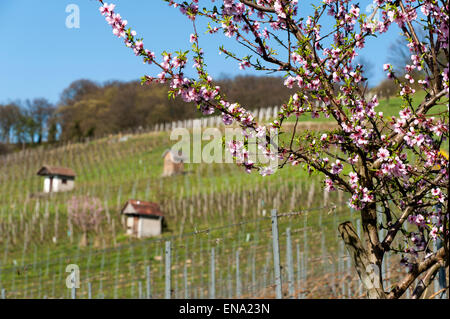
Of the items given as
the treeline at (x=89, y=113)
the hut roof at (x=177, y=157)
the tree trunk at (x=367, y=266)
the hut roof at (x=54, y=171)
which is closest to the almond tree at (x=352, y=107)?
the tree trunk at (x=367, y=266)

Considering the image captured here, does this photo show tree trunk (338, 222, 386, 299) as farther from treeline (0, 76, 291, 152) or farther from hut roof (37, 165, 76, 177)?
treeline (0, 76, 291, 152)

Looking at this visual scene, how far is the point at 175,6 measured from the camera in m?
5.63

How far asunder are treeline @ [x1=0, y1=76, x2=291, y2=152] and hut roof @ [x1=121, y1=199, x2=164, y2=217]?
38.0m

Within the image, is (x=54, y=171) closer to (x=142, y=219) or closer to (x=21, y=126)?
(x=142, y=219)

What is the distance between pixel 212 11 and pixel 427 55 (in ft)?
6.90

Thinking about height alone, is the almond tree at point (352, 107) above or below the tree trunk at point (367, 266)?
above

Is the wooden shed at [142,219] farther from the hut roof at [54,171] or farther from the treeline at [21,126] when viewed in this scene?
the treeline at [21,126]

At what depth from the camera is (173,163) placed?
55344 millimetres

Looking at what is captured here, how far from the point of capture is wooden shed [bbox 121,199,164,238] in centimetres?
4216

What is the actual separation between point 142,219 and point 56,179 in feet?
60.5

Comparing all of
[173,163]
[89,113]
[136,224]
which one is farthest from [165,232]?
[89,113]

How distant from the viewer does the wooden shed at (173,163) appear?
181ft

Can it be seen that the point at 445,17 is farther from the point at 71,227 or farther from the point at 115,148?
the point at 115,148
